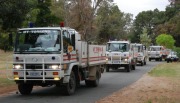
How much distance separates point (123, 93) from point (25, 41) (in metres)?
4.74

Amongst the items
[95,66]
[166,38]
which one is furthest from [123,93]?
[166,38]

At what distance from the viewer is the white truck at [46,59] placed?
1539 cm

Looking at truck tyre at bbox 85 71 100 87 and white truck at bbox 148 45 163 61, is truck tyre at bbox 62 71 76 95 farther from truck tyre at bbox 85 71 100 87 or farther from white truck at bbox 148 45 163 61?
white truck at bbox 148 45 163 61

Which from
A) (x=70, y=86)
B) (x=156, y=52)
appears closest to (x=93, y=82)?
(x=70, y=86)

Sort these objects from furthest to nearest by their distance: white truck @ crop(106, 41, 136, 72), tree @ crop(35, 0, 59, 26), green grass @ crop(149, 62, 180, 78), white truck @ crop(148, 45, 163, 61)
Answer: tree @ crop(35, 0, 59, 26) → white truck @ crop(148, 45, 163, 61) → white truck @ crop(106, 41, 136, 72) → green grass @ crop(149, 62, 180, 78)

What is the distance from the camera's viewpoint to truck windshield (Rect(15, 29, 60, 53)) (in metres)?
15.7

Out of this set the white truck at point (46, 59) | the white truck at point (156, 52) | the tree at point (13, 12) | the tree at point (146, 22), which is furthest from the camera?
the tree at point (146, 22)

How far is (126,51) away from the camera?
109 feet

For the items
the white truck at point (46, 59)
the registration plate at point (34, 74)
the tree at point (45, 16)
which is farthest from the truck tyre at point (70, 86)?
the tree at point (45, 16)

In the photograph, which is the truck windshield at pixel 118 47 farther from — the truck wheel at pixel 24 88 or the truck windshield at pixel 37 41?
the truck windshield at pixel 37 41

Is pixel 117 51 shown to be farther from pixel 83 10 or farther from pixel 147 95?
pixel 147 95

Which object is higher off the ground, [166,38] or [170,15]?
[170,15]

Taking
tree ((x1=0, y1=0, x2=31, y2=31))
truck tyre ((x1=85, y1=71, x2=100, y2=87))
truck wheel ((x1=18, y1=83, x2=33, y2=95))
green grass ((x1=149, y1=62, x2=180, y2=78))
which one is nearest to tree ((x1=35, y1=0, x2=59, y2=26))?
green grass ((x1=149, y1=62, x2=180, y2=78))

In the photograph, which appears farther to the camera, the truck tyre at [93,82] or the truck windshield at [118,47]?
the truck windshield at [118,47]
